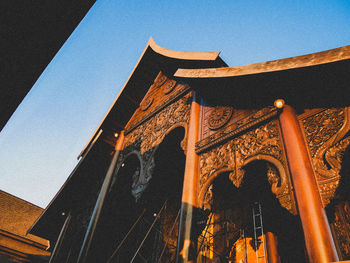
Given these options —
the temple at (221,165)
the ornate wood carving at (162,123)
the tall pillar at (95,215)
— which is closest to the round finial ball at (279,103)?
the temple at (221,165)

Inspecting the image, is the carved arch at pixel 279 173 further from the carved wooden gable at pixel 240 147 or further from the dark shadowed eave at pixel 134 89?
the dark shadowed eave at pixel 134 89

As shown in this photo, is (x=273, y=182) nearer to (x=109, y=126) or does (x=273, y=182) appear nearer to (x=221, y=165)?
(x=221, y=165)

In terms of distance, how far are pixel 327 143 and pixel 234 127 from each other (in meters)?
1.41

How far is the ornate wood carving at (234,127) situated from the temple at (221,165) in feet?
0.07

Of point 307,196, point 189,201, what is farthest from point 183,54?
point 307,196

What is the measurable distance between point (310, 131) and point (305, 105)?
46cm

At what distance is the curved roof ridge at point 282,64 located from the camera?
8.55 ft

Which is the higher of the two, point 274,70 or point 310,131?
point 274,70

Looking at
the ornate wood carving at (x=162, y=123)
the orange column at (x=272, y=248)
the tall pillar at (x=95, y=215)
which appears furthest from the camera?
the tall pillar at (x=95, y=215)

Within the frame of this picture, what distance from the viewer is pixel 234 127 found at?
3.82 metres

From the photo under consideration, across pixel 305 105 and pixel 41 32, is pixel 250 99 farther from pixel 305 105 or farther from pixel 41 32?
pixel 41 32

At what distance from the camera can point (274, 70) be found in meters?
3.12

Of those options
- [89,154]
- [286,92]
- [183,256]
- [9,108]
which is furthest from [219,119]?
[89,154]

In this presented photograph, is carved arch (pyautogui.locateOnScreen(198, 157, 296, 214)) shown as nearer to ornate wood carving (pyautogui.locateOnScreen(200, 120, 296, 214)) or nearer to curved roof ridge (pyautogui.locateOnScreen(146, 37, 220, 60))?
ornate wood carving (pyautogui.locateOnScreen(200, 120, 296, 214))
